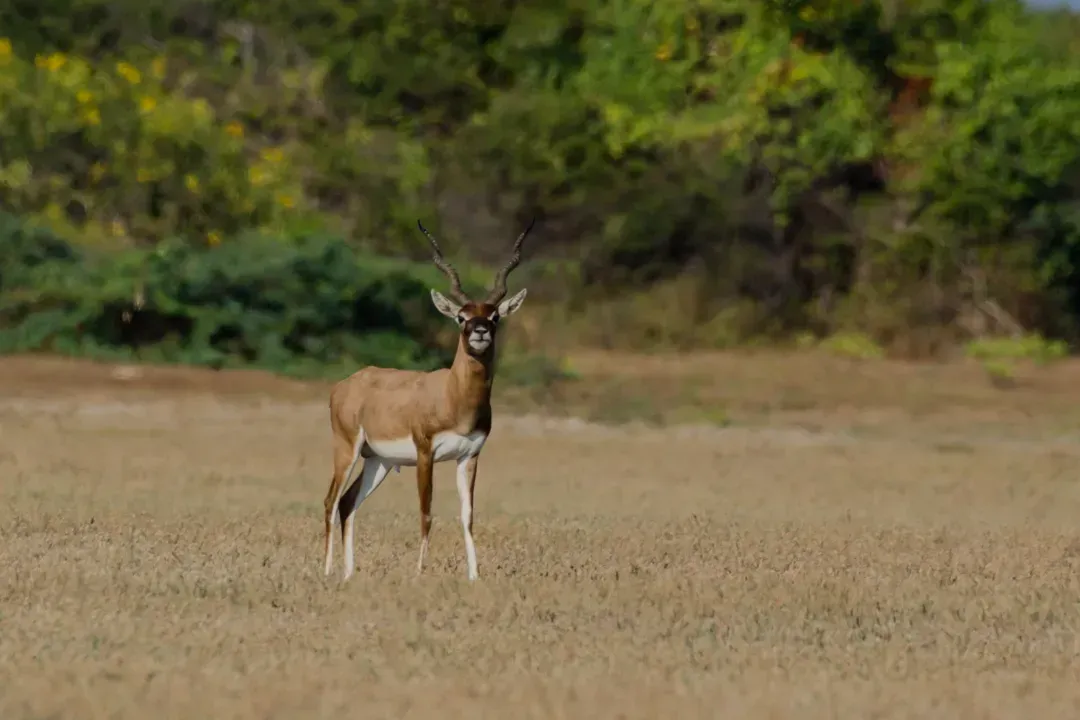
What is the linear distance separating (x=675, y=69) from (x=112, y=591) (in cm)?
3033

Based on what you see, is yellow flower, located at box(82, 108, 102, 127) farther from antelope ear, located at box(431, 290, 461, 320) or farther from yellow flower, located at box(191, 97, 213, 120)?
antelope ear, located at box(431, 290, 461, 320)

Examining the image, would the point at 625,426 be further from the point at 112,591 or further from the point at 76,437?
the point at 112,591

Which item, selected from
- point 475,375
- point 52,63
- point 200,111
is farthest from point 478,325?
point 52,63

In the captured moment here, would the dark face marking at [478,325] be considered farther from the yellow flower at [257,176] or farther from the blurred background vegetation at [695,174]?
the yellow flower at [257,176]

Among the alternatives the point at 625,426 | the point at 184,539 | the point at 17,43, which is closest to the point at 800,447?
the point at 625,426

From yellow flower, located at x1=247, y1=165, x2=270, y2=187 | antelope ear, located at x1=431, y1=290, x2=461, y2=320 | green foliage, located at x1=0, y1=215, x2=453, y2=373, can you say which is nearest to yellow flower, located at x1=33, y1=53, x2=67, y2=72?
yellow flower, located at x1=247, y1=165, x2=270, y2=187

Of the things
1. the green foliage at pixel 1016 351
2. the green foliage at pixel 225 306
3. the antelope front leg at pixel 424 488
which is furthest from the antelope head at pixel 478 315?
the green foliage at pixel 1016 351

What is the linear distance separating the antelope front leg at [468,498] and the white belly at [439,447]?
0.06m

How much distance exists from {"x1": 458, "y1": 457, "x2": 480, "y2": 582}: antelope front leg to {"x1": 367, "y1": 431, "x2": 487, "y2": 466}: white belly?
2.3 inches

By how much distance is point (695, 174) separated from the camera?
40969 millimetres

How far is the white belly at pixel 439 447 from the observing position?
13.2m

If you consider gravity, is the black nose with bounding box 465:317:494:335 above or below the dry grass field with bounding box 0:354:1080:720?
above

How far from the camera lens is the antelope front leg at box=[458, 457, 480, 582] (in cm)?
1318

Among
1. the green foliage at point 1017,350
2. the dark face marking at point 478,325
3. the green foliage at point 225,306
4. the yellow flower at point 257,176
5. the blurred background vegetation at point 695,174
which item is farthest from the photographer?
the yellow flower at point 257,176
